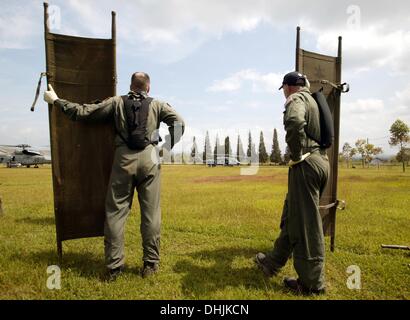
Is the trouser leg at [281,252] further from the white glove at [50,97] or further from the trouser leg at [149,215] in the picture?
the white glove at [50,97]

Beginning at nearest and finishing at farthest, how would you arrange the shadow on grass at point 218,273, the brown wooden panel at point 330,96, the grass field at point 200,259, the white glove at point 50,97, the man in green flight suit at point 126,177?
the grass field at point 200,259 < the shadow on grass at point 218,273 < the man in green flight suit at point 126,177 < the white glove at point 50,97 < the brown wooden panel at point 330,96

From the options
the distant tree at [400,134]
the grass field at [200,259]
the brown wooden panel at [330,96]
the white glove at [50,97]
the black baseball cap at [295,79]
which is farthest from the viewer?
the distant tree at [400,134]

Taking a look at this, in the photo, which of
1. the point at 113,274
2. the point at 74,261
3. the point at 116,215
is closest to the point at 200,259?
the point at 113,274

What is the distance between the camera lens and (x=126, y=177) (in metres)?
4.49

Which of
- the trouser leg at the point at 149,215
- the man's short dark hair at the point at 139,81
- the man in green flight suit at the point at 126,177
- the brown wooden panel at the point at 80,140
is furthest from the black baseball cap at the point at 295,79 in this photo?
the brown wooden panel at the point at 80,140

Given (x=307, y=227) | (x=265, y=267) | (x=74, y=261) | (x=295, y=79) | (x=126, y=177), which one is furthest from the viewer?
(x=74, y=261)

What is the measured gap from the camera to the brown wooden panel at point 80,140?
490 centimetres

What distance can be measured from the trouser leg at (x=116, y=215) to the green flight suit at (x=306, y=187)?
2.42 meters

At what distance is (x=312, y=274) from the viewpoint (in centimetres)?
393

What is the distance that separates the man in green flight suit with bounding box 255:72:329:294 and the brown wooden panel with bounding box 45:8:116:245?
10.0 ft

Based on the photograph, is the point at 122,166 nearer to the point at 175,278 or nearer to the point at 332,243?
the point at 175,278

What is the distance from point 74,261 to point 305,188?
4041mm

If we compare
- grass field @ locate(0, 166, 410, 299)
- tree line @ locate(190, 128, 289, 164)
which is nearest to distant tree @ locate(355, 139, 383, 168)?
tree line @ locate(190, 128, 289, 164)

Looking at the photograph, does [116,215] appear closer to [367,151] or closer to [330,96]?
[330,96]
